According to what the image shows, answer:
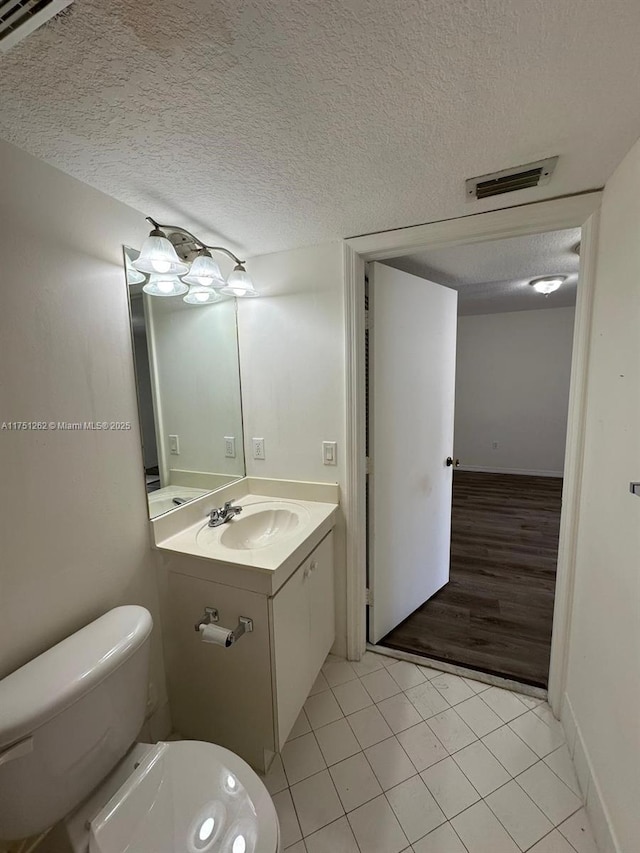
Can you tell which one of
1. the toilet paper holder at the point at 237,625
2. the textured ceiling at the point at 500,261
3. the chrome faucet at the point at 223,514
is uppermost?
the textured ceiling at the point at 500,261

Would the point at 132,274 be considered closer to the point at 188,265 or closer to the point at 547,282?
the point at 188,265

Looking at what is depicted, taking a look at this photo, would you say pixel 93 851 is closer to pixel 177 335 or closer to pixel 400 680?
pixel 400 680

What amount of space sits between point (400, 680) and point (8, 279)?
2.15 meters

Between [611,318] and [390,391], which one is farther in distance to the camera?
[390,391]

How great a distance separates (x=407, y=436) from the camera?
1889mm

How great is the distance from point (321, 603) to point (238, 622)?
47 centimetres

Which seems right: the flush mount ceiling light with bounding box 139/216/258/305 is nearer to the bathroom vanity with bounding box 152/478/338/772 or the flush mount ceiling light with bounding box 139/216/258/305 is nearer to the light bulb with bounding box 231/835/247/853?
the bathroom vanity with bounding box 152/478/338/772

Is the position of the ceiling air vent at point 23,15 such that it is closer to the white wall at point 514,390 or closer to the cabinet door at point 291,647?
the cabinet door at point 291,647

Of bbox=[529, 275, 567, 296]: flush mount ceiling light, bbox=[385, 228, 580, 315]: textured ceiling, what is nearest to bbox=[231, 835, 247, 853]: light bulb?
bbox=[385, 228, 580, 315]: textured ceiling

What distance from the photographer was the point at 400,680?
1630mm

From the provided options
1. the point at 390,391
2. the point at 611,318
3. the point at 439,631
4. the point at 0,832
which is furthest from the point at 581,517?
the point at 0,832

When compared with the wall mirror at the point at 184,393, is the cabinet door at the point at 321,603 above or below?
→ below

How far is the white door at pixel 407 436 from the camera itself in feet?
5.65

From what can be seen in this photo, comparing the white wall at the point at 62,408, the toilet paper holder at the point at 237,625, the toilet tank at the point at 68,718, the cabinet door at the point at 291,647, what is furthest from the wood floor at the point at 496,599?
the white wall at the point at 62,408
